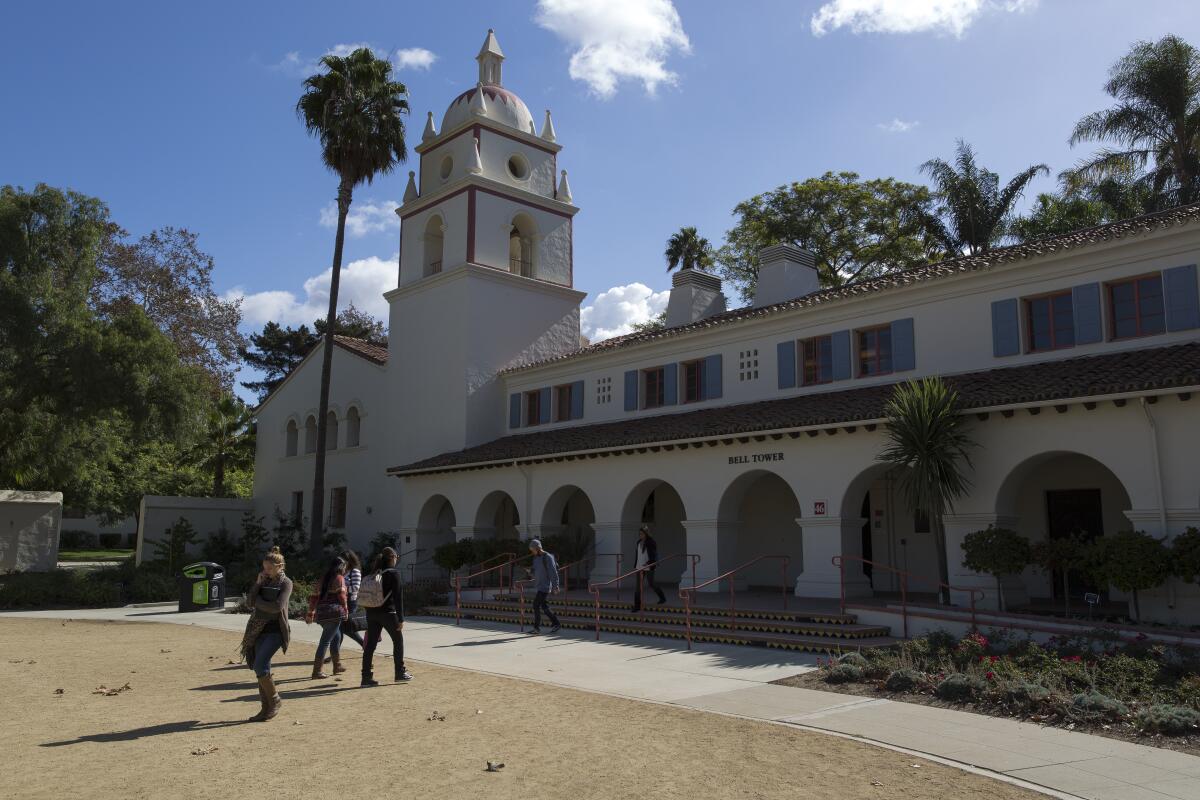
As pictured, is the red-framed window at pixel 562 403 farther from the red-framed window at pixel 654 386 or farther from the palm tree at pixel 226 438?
the palm tree at pixel 226 438

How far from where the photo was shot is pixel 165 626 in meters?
19.1

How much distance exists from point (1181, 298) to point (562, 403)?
16.2 metres

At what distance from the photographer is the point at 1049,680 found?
988 centimetres

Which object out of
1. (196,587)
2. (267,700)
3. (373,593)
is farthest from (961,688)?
(196,587)

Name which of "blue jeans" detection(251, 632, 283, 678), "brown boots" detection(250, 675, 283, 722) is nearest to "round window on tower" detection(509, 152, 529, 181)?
"blue jeans" detection(251, 632, 283, 678)

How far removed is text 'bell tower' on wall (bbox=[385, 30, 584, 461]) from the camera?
28891 mm

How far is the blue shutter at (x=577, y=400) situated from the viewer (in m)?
26.6

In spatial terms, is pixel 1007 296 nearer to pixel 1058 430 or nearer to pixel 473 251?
pixel 1058 430

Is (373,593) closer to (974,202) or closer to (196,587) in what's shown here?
(196,587)

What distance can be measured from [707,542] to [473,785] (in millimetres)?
13882

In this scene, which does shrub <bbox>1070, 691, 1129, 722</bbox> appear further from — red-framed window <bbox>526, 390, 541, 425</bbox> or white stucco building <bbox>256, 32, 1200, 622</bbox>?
red-framed window <bbox>526, 390, 541, 425</bbox>

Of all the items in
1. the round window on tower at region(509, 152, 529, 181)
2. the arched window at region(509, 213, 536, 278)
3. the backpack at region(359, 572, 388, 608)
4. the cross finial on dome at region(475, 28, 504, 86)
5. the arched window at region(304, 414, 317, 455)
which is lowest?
the backpack at region(359, 572, 388, 608)

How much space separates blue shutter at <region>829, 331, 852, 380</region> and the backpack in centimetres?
1206

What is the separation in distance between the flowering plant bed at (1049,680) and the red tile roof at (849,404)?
166 inches
